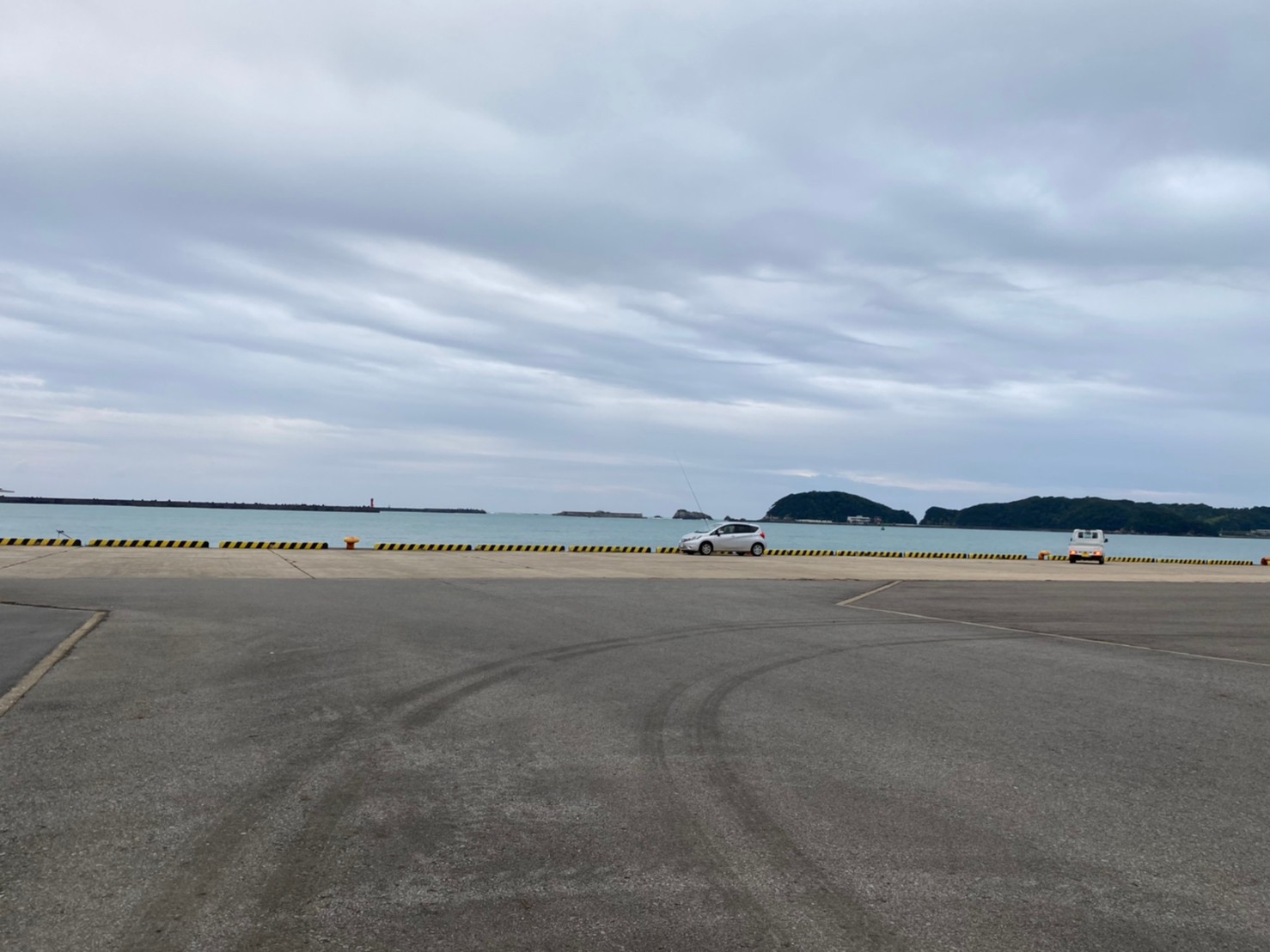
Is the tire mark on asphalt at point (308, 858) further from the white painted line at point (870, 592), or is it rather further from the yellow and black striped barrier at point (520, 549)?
the yellow and black striped barrier at point (520, 549)

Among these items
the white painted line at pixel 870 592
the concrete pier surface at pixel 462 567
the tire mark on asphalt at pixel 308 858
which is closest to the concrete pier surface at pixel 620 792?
the tire mark on asphalt at pixel 308 858

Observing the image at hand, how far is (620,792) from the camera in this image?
5.68 m

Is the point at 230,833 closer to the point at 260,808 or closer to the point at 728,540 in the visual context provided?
the point at 260,808

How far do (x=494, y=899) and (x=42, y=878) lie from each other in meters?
1.96

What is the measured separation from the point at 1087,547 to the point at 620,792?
174 ft

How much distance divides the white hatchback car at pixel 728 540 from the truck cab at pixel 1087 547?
18815mm

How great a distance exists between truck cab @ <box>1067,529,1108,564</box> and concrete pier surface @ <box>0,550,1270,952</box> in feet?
138

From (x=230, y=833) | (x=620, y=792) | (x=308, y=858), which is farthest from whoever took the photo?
(x=620, y=792)

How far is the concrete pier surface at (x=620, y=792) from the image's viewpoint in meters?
3.94

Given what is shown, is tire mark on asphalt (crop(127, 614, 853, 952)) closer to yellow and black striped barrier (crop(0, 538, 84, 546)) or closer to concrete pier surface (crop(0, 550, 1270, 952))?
concrete pier surface (crop(0, 550, 1270, 952))

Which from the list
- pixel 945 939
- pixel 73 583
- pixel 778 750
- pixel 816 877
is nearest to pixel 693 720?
pixel 778 750

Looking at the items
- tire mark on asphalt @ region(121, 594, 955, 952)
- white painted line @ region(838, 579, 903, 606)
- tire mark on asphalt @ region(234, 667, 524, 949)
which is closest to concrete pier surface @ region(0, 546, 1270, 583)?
white painted line @ region(838, 579, 903, 606)

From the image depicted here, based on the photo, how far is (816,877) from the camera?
14.3 feet

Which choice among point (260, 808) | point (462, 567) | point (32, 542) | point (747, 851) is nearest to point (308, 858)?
point (260, 808)
